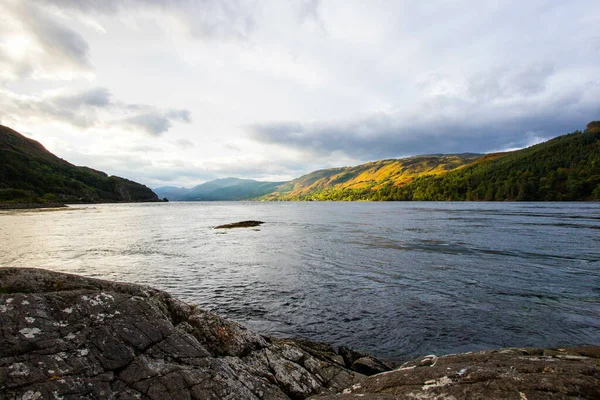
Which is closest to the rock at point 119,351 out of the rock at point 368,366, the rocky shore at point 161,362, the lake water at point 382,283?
the rocky shore at point 161,362

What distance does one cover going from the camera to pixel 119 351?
6.11 m

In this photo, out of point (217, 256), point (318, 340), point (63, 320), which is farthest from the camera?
point (217, 256)

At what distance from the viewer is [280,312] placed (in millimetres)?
Result: 16188

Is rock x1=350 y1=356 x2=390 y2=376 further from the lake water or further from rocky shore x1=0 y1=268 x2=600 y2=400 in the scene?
the lake water

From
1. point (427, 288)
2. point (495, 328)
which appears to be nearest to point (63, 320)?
point (495, 328)

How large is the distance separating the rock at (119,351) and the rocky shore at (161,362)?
0.7 inches

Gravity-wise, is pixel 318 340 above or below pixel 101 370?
below

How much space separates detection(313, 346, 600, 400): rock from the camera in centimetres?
534

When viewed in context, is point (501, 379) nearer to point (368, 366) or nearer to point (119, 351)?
point (368, 366)

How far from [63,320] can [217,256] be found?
26.7m

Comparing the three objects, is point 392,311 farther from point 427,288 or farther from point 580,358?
→ point 580,358

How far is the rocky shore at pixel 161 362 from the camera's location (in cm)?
535

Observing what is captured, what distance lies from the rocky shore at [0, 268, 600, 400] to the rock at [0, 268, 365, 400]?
0.06 feet

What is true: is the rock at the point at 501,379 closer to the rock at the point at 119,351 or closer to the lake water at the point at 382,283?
the rock at the point at 119,351
